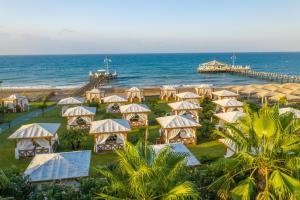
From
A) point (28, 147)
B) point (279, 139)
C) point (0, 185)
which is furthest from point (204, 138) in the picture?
point (0, 185)

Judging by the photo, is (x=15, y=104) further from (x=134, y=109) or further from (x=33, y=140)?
(x=134, y=109)

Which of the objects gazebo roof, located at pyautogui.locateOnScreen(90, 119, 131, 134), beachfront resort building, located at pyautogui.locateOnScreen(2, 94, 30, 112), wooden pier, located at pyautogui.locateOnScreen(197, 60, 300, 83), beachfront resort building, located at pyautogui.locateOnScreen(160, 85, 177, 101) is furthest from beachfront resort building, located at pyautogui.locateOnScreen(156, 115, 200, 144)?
wooden pier, located at pyautogui.locateOnScreen(197, 60, 300, 83)

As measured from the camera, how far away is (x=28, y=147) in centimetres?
1723

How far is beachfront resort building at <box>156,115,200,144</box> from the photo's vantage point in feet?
61.1

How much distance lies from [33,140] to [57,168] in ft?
21.7

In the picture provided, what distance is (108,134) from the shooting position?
706 inches

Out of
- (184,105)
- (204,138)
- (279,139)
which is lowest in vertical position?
(204,138)

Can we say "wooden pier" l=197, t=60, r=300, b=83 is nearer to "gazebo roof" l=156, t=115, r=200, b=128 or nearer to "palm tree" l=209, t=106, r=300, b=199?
"gazebo roof" l=156, t=115, r=200, b=128

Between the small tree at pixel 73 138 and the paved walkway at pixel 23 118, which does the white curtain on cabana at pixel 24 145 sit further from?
the paved walkway at pixel 23 118

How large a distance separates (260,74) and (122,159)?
68080 mm

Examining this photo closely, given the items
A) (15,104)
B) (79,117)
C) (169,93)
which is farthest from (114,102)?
(15,104)

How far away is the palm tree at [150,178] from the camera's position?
612 cm

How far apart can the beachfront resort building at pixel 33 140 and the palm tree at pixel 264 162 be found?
13050 millimetres

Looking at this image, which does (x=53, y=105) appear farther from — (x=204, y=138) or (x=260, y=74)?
(x=260, y=74)
